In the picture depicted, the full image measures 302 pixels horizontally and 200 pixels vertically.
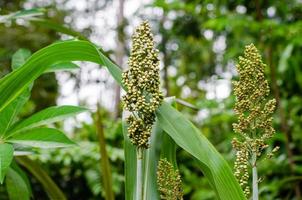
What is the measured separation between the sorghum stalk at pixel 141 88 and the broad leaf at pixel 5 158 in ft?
0.63

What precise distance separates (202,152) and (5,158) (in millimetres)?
283

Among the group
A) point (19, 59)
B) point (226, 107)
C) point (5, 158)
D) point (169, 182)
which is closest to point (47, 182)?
point (19, 59)

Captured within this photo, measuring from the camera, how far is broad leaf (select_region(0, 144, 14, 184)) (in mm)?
687

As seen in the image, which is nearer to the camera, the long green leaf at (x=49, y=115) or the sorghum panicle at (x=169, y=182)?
the sorghum panicle at (x=169, y=182)


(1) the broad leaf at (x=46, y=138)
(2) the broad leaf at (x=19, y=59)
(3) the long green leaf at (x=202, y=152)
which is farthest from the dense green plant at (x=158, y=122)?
(2) the broad leaf at (x=19, y=59)

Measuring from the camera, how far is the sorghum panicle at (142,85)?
0.63 m

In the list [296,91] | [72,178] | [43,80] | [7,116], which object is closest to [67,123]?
[72,178]

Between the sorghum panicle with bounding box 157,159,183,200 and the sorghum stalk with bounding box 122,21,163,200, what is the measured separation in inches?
2.0

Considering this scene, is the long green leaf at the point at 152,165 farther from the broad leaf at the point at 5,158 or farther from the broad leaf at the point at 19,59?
the broad leaf at the point at 19,59

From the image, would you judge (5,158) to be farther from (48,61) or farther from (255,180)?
(255,180)

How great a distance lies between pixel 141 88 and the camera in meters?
0.64

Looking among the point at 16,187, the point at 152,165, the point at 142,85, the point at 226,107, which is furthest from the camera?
the point at 226,107

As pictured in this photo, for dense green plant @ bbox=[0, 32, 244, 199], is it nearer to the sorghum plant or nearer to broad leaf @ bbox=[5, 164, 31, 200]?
the sorghum plant

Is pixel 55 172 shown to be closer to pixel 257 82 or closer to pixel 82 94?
pixel 257 82
